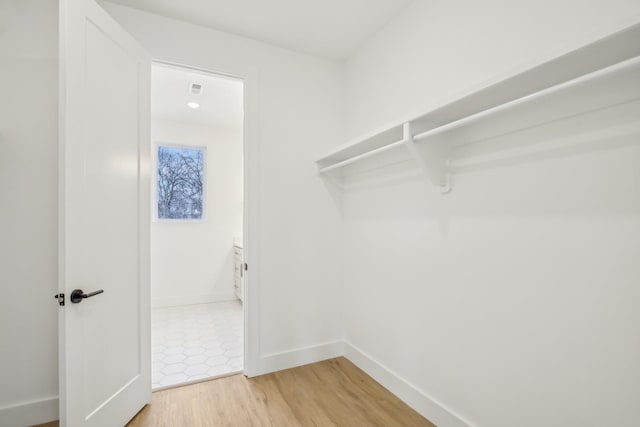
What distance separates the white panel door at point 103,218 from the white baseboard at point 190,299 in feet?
7.94

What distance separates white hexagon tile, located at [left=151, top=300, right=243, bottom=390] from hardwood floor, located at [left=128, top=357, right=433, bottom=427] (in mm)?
237

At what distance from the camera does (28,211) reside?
1.73 m

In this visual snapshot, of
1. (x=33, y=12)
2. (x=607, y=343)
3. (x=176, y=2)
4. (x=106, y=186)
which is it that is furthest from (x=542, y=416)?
(x=33, y=12)

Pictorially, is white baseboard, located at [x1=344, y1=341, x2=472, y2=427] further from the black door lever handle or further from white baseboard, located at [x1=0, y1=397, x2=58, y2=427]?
white baseboard, located at [x1=0, y1=397, x2=58, y2=427]

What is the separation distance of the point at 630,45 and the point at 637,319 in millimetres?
866

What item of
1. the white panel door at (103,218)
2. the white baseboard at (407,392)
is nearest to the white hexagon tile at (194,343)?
the white panel door at (103,218)

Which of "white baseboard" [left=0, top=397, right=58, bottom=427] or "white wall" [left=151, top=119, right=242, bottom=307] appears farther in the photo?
"white wall" [left=151, top=119, right=242, bottom=307]

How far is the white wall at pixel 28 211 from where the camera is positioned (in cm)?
168

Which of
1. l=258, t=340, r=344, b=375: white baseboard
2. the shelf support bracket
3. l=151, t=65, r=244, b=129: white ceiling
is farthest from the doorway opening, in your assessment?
the shelf support bracket

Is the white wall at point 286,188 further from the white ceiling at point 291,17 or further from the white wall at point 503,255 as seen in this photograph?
Result: the white wall at point 503,255

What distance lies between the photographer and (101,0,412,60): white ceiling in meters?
1.93

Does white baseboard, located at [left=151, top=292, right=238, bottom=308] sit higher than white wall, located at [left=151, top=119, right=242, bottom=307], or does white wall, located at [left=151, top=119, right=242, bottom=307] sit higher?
white wall, located at [left=151, top=119, right=242, bottom=307]

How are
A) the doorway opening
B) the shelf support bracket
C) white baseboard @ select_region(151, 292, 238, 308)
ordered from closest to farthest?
the shelf support bracket < the doorway opening < white baseboard @ select_region(151, 292, 238, 308)

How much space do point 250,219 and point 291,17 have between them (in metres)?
1.48
